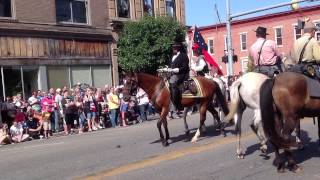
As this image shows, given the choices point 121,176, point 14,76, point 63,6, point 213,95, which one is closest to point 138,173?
point 121,176

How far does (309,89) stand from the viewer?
892 centimetres

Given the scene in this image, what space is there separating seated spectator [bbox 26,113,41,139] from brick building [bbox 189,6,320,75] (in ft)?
127

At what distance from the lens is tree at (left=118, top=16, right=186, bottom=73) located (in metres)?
31.8

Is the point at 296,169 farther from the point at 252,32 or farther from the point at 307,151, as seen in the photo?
the point at 252,32

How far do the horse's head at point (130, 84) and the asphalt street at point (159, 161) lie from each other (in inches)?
55.1

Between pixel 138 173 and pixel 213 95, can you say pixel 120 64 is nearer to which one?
pixel 213 95

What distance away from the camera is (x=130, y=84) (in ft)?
44.1

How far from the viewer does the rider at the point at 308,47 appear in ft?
31.2

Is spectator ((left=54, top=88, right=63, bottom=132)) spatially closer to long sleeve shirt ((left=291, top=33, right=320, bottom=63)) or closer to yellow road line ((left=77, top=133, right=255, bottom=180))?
yellow road line ((left=77, top=133, right=255, bottom=180))

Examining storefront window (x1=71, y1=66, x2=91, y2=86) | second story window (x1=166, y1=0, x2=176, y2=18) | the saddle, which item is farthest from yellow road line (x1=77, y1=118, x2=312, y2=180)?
second story window (x1=166, y1=0, x2=176, y2=18)

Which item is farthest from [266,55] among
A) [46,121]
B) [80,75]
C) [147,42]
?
[147,42]

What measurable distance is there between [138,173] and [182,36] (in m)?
24.1

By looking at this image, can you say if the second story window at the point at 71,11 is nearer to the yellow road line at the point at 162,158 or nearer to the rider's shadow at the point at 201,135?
the rider's shadow at the point at 201,135

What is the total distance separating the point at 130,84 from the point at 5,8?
621 inches
